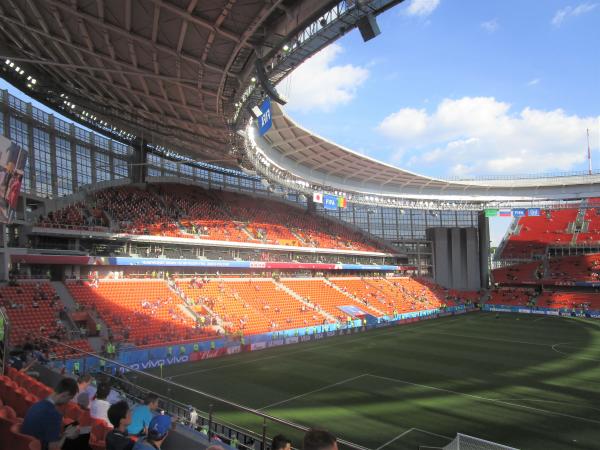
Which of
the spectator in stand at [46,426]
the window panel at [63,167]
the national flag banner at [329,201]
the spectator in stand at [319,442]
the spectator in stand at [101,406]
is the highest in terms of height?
the window panel at [63,167]

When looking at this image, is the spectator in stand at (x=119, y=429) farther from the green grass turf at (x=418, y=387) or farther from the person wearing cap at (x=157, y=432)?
the green grass turf at (x=418, y=387)

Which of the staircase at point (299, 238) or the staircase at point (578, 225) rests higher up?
the staircase at point (578, 225)

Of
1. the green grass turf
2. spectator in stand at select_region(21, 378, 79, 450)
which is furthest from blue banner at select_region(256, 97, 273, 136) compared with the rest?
spectator in stand at select_region(21, 378, 79, 450)

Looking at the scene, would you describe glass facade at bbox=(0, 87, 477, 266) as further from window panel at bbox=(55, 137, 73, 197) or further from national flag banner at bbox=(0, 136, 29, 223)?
national flag banner at bbox=(0, 136, 29, 223)

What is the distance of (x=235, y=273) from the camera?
40000 millimetres

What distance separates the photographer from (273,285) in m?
41.4

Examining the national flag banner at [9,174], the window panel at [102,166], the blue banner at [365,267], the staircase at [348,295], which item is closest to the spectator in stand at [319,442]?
the national flag banner at [9,174]

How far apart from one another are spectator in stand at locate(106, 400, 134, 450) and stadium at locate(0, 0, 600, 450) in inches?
1.1

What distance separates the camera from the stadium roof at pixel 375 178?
3650 centimetres

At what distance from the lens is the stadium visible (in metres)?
12.9

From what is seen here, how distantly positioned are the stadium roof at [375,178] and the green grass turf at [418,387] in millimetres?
16198

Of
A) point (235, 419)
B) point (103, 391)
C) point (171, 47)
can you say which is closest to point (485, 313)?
point (235, 419)

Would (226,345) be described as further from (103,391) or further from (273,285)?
(103,391)

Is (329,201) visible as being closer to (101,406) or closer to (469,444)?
(469,444)
